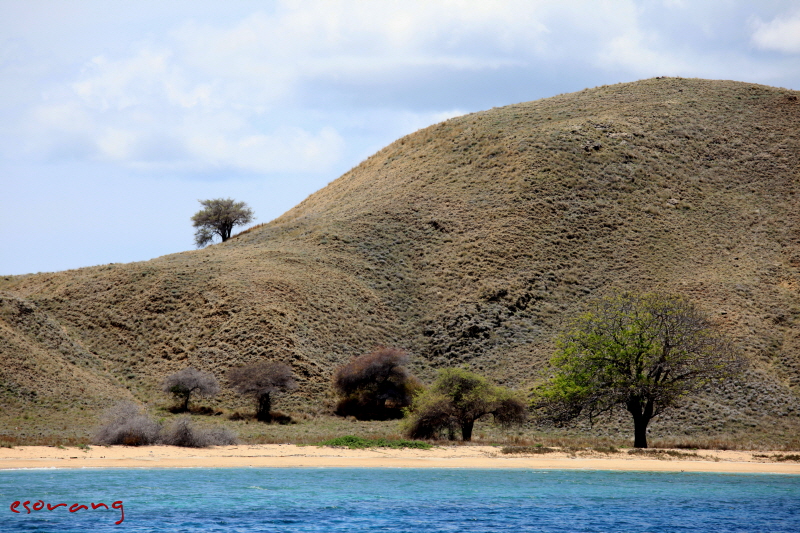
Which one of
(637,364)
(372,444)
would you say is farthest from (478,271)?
(372,444)

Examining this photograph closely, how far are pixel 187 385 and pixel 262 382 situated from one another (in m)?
3.90

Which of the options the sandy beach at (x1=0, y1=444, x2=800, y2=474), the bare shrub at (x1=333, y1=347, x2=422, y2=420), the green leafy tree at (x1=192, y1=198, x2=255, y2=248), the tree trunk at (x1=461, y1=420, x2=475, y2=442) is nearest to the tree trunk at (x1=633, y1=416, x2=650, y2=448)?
the sandy beach at (x1=0, y1=444, x2=800, y2=474)

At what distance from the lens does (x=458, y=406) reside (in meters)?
30.7

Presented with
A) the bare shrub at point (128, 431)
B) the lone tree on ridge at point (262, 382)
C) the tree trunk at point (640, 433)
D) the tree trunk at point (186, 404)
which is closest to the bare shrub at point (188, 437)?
the bare shrub at point (128, 431)

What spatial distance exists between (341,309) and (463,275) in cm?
1031

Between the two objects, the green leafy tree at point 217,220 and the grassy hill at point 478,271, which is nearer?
the grassy hill at point 478,271

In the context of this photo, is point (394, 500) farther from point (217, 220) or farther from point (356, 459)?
point (217, 220)

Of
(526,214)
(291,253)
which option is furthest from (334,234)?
(526,214)

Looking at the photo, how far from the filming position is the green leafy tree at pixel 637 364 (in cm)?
3041

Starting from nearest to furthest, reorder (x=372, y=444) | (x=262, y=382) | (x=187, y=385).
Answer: (x=372, y=444) → (x=262, y=382) → (x=187, y=385)

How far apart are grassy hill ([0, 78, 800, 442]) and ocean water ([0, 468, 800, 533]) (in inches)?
503

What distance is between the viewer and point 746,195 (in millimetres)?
63156

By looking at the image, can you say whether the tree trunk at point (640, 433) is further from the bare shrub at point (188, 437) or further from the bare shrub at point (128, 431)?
the bare shrub at point (128, 431)

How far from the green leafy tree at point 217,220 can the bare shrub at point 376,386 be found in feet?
119
